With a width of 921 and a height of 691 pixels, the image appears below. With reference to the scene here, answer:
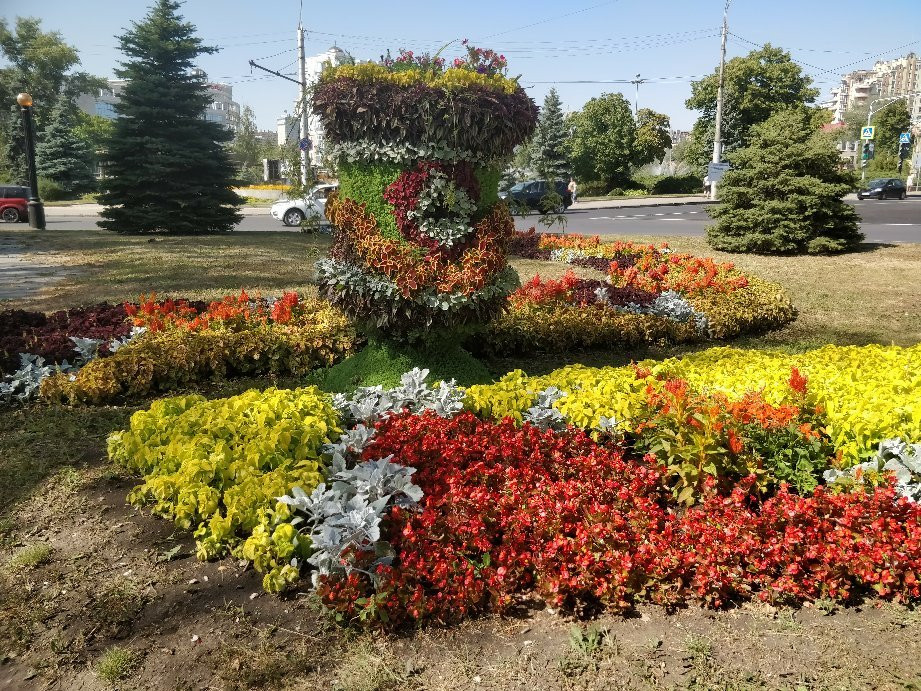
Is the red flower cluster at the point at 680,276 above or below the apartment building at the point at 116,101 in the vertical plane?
below

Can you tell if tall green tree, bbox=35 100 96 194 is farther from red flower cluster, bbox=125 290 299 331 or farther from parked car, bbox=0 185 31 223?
red flower cluster, bbox=125 290 299 331

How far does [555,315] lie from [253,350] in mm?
3171

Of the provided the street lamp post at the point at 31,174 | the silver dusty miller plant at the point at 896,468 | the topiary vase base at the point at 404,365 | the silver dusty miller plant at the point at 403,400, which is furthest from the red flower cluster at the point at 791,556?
the street lamp post at the point at 31,174

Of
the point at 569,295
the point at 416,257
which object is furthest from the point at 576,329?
the point at 416,257

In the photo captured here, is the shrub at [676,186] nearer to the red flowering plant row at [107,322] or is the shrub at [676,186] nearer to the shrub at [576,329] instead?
the shrub at [576,329]

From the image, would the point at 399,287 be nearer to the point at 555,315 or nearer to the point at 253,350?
Answer: the point at 253,350

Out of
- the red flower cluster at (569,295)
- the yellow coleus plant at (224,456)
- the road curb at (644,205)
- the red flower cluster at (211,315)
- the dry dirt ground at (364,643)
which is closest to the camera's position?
the dry dirt ground at (364,643)

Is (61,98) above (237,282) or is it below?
above

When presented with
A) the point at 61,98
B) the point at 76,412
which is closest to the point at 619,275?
the point at 76,412

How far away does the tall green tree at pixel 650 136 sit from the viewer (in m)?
46.0

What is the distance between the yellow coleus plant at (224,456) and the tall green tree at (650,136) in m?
45.5

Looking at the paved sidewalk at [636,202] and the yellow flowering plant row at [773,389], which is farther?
the paved sidewalk at [636,202]

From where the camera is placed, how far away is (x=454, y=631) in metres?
2.94

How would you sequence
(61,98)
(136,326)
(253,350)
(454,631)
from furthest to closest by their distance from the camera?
(61,98)
(136,326)
(253,350)
(454,631)
